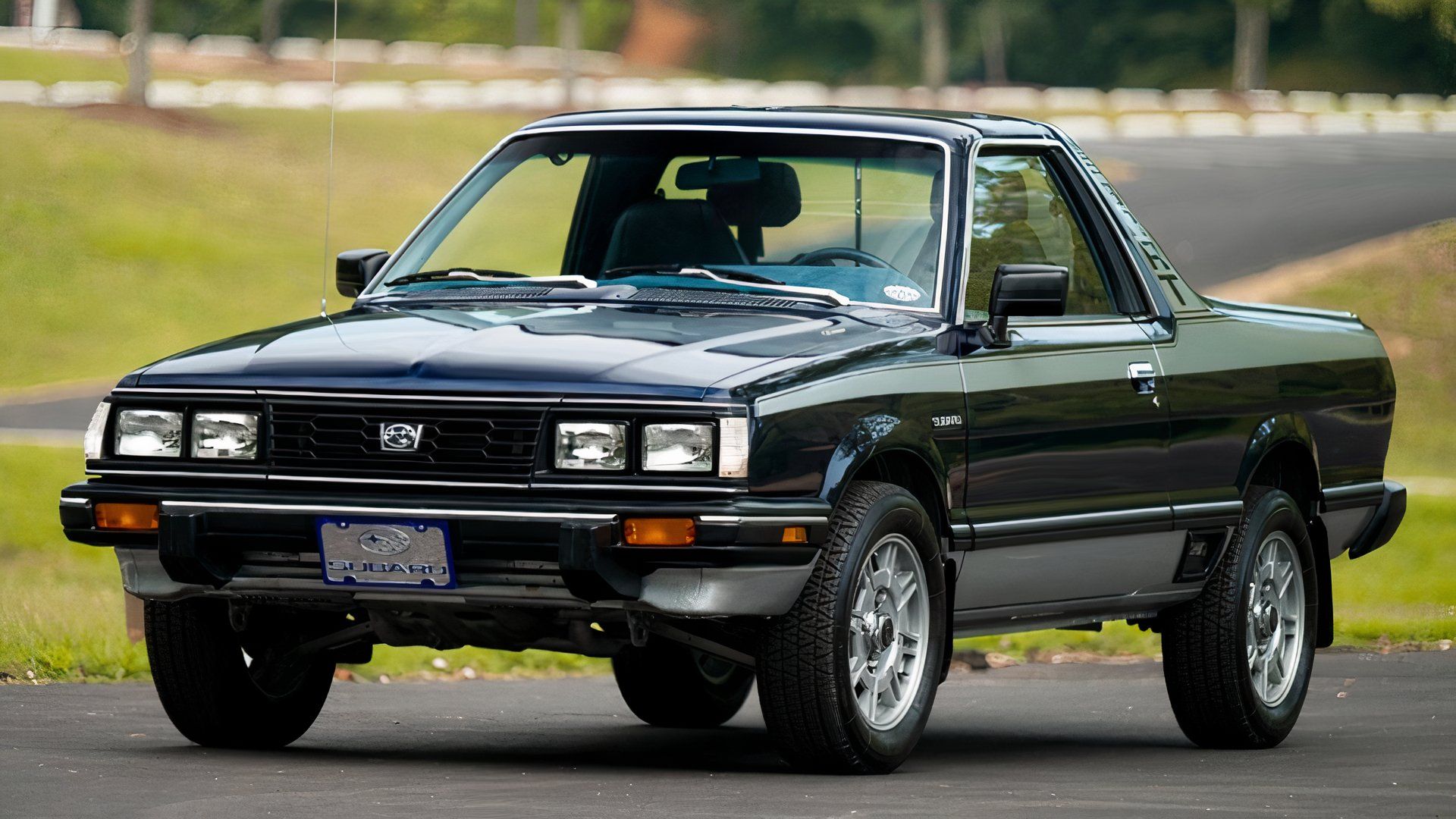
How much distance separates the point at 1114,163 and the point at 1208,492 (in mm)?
34881

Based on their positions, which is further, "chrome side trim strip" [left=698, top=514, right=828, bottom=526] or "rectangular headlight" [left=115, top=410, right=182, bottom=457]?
"rectangular headlight" [left=115, top=410, right=182, bottom=457]

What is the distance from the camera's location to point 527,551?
665cm

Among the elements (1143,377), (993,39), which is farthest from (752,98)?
(1143,377)

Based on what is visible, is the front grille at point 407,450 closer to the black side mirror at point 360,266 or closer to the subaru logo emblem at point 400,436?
the subaru logo emblem at point 400,436

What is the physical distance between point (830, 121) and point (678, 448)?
2.02 meters

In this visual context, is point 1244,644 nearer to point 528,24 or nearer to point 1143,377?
point 1143,377

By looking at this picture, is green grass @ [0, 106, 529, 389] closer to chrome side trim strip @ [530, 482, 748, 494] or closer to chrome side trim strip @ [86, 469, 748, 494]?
chrome side trim strip @ [86, 469, 748, 494]

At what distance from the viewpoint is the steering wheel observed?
8.04m

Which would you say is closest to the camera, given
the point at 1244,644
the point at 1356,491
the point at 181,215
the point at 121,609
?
the point at 1244,644

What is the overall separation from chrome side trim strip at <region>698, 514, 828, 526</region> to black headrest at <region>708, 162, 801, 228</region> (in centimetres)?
178

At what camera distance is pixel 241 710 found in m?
7.79

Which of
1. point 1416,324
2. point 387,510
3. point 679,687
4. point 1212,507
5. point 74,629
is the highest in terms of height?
point 387,510

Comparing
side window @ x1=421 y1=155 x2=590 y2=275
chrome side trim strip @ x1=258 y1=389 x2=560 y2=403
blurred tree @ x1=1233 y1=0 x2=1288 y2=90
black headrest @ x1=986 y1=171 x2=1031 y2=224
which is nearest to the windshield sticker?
black headrest @ x1=986 y1=171 x2=1031 y2=224

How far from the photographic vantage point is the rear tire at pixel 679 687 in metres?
9.73
